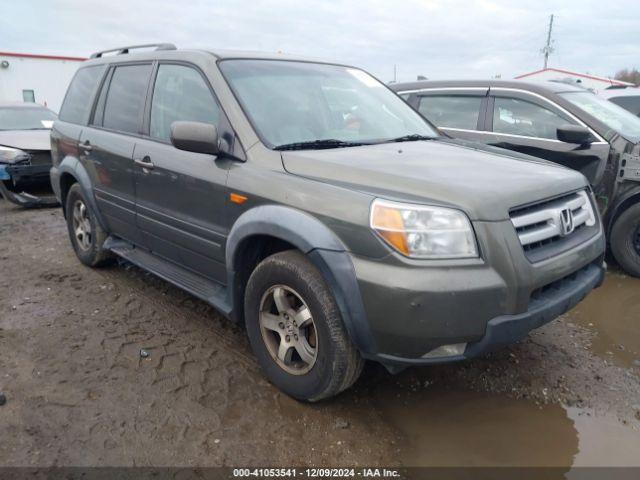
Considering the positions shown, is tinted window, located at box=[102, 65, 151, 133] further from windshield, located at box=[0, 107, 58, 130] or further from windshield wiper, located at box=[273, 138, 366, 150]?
windshield, located at box=[0, 107, 58, 130]

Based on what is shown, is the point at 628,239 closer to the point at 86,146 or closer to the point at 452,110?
the point at 452,110

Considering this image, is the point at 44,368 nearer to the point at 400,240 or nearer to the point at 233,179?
the point at 233,179

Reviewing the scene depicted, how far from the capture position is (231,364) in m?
3.22

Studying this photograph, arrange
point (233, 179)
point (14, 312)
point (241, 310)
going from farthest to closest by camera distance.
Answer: point (14, 312)
point (241, 310)
point (233, 179)

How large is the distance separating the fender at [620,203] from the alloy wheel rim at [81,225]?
4.98 m

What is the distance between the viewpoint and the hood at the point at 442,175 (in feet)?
7.60

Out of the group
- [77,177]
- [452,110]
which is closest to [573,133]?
[452,110]

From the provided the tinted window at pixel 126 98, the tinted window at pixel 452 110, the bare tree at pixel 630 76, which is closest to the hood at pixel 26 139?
the tinted window at pixel 126 98

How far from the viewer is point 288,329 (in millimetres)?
2760

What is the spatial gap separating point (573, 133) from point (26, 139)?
7592 mm

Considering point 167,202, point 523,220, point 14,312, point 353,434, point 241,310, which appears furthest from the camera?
point 14,312

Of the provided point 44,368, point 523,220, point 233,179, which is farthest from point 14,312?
point 523,220

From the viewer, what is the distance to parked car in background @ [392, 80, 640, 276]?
15.3 ft

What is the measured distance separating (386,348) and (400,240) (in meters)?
0.51
